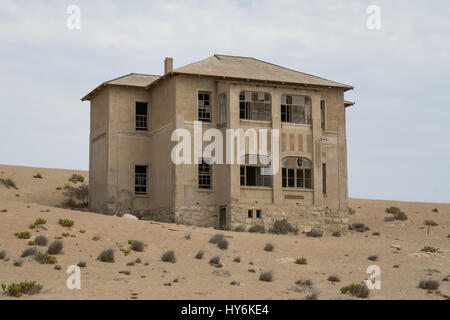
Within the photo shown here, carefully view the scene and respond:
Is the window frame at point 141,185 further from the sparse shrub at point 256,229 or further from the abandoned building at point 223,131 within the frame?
the sparse shrub at point 256,229

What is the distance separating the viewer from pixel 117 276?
77.5 feet

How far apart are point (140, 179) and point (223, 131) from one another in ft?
20.1

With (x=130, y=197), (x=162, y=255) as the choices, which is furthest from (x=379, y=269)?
(x=130, y=197)

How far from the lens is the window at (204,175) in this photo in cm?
3909

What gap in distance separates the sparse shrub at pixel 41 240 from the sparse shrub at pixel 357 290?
11.5 metres

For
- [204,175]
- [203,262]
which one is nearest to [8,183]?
[204,175]

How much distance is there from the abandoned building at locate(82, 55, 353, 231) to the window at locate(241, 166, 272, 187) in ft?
0.17

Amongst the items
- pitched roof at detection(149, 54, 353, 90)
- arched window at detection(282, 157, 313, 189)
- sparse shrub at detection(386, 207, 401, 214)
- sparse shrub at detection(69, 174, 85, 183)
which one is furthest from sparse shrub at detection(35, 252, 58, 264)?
sparse shrub at detection(69, 174, 85, 183)

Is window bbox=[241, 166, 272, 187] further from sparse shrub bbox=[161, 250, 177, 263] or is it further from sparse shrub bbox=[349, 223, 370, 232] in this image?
sparse shrub bbox=[161, 250, 177, 263]

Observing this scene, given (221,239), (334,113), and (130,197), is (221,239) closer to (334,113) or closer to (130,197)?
(130,197)

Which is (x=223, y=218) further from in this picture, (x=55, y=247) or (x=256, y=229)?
(x=55, y=247)

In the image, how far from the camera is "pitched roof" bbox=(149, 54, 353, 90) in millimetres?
39406
